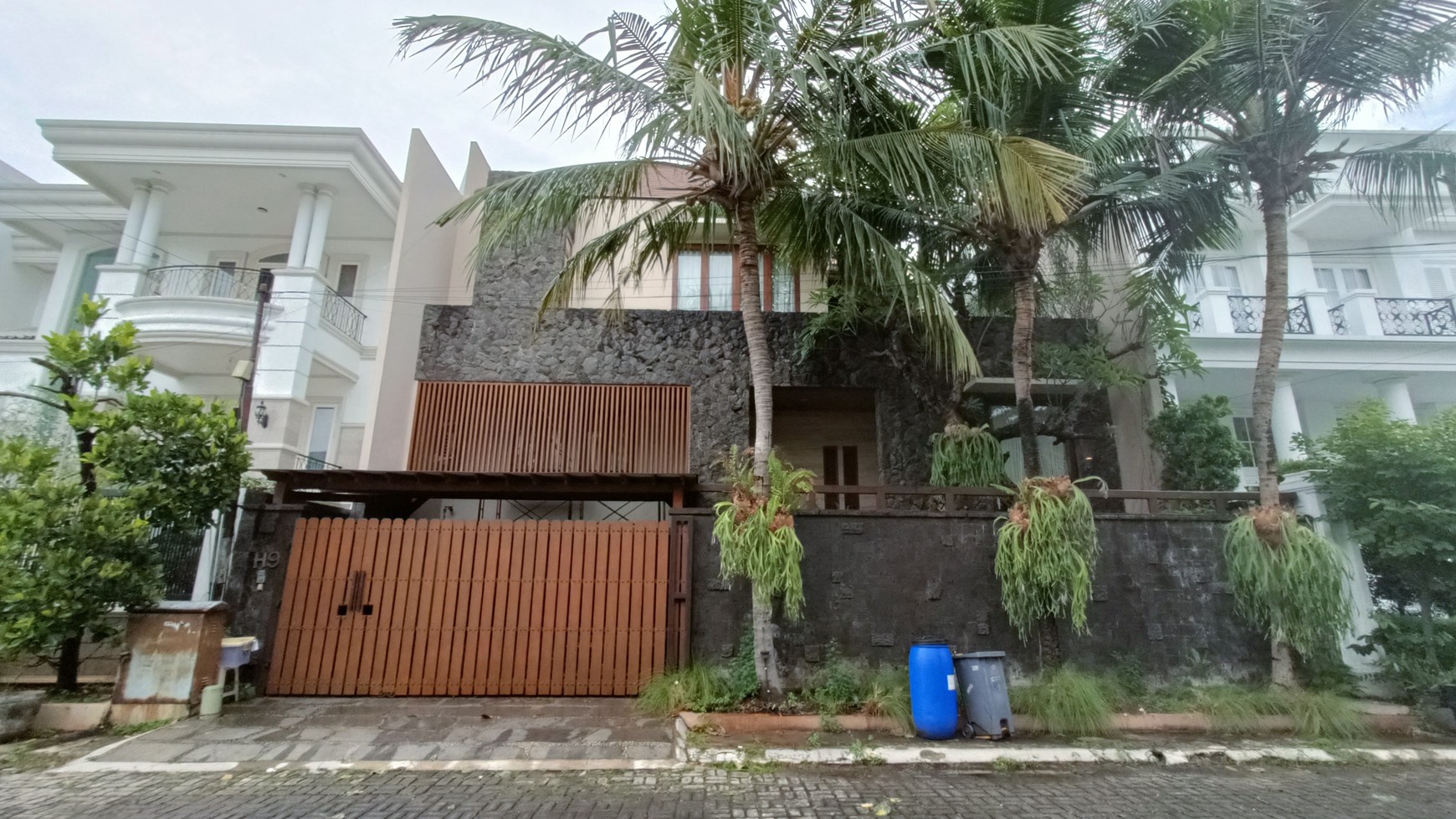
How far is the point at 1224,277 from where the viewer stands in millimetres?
11898

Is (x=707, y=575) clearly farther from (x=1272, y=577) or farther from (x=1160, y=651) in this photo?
(x=1272, y=577)

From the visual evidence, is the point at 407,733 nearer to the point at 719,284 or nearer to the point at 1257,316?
the point at 719,284

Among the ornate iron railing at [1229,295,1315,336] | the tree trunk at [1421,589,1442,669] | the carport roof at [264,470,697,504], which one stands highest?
the ornate iron railing at [1229,295,1315,336]

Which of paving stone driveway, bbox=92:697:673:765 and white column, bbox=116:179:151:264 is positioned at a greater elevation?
white column, bbox=116:179:151:264

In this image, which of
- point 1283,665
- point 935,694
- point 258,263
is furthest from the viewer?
point 258,263

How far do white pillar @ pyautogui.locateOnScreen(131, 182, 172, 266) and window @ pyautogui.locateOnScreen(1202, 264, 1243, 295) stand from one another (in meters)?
18.2

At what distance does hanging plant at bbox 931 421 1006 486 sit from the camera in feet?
25.6

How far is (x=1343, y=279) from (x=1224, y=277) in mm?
2950

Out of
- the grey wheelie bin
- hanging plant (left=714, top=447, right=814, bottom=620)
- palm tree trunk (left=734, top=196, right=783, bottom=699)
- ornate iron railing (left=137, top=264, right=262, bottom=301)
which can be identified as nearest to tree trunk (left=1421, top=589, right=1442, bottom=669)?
the grey wheelie bin

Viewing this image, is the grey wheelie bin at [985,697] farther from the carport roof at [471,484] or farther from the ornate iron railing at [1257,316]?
the ornate iron railing at [1257,316]

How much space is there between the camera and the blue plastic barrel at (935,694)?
18.0 ft

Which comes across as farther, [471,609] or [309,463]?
[309,463]

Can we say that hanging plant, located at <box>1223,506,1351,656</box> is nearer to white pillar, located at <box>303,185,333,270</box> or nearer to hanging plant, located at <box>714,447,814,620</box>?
hanging plant, located at <box>714,447,814,620</box>

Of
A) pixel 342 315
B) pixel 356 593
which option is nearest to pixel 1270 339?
pixel 356 593
